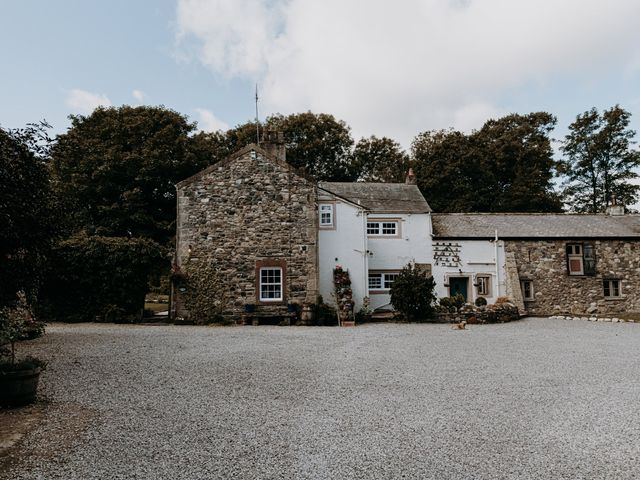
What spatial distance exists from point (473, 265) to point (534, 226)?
15.3 ft

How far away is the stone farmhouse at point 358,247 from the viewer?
20.1 metres

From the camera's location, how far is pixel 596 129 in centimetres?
4144

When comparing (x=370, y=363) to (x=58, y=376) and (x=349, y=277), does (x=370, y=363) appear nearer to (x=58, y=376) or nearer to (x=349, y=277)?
(x=58, y=376)

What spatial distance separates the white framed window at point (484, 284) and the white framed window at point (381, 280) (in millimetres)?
4672

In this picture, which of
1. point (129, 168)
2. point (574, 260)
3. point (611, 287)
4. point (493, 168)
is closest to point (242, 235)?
point (129, 168)

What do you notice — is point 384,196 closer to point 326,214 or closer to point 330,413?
point 326,214

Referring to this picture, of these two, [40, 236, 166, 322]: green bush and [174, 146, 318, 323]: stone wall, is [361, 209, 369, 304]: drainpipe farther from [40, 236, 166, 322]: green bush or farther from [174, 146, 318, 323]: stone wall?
[40, 236, 166, 322]: green bush

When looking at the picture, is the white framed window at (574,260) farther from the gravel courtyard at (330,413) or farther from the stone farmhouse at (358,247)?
the gravel courtyard at (330,413)

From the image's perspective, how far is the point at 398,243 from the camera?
80.3 ft

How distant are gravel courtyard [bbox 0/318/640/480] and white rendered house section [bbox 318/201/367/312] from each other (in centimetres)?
925

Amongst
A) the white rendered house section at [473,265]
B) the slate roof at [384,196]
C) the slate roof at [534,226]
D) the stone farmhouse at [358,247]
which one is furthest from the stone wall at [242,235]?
the slate roof at [534,226]

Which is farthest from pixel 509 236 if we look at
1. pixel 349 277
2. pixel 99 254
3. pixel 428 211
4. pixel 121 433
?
pixel 121 433

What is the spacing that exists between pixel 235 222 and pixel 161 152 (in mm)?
13154

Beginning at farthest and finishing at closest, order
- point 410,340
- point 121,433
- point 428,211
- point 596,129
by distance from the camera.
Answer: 1. point 596,129
2. point 428,211
3. point 410,340
4. point 121,433
